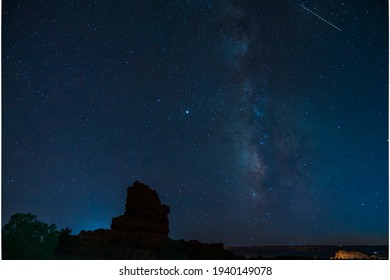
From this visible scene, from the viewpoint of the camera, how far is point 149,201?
73.3ft

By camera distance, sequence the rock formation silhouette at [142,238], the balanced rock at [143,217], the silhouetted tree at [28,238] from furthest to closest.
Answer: the balanced rock at [143,217], the rock formation silhouette at [142,238], the silhouetted tree at [28,238]

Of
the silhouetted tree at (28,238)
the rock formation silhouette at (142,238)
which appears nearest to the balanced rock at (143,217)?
the rock formation silhouette at (142,238)

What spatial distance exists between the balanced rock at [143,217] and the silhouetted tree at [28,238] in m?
6.57

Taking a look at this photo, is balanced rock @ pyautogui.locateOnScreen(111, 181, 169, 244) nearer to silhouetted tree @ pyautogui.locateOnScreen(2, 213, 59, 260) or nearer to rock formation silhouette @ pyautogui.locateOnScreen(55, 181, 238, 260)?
rock formation silhouette @ pyautogui.locateOnScreen(55, 181, 238, 260)

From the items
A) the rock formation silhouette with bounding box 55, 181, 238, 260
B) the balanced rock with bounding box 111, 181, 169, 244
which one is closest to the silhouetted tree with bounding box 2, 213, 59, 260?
the rock formation silhouette with bounding box 55, 181, 238, 260

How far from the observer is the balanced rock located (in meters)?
21.8

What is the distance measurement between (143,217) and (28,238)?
8860 mm

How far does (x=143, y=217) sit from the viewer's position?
74.6ft

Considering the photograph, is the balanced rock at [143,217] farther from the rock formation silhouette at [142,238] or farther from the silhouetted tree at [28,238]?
the silhouetted tree at [28,238]

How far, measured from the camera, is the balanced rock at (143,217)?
2183 cm

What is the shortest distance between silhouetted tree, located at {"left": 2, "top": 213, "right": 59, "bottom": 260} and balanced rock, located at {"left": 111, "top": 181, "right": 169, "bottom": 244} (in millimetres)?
6573

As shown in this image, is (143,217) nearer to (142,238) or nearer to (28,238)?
(142,238)
